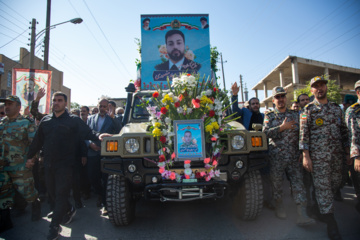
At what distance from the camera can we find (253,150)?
124 inches

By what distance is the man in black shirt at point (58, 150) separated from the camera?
3.21 meters

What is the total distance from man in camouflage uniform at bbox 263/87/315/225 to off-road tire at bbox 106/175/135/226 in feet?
7.42

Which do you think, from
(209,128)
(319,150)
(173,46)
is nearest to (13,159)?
(209,128)

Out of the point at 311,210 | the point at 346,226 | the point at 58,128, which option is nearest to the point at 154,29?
the point at 58,128

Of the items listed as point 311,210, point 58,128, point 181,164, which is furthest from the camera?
point 311,210

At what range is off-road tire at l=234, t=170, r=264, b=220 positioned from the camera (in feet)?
10.6

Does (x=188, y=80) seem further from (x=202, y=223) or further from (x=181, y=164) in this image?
(x=202, y=223)

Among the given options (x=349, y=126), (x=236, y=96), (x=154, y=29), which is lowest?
(x=349, y=126)

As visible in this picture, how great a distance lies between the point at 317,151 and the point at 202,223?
1.91 metres

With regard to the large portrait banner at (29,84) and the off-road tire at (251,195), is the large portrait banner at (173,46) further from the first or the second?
the large portrait banner at (29,84)

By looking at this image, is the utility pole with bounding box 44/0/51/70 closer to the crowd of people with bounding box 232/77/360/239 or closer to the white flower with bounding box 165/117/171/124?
the white flower with bounding box 165/117/171/124

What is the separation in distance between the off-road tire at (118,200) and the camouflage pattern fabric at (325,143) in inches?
97.3

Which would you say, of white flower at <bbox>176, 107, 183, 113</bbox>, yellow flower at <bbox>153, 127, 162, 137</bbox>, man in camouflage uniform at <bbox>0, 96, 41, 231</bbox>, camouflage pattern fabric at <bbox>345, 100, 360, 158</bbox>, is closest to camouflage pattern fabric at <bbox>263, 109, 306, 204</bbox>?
camouflage pattern fabric at <bbox>345, 100, 360, 158</bbox>

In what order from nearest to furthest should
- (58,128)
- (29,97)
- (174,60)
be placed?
(58,128)
(174,60)
(29,97)
